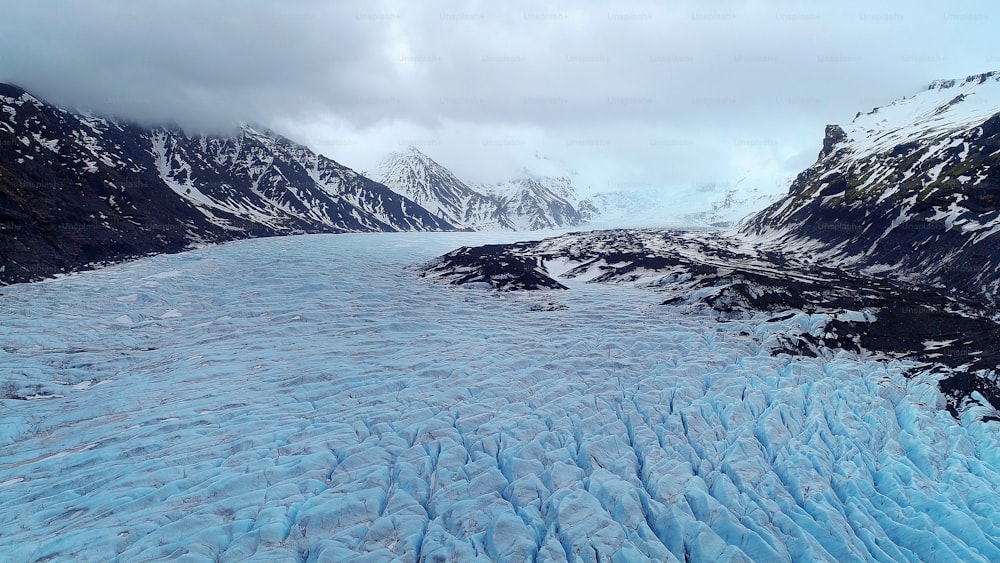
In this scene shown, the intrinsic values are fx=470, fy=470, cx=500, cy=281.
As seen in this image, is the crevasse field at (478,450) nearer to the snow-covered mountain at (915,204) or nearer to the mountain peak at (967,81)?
the snow-covered mountain at (915,204)

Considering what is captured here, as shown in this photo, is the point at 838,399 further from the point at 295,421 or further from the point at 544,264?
the point at 544,264

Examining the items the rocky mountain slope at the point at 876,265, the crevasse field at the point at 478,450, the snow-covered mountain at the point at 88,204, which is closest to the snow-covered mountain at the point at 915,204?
the rocky mountain slope at the point at 876,265

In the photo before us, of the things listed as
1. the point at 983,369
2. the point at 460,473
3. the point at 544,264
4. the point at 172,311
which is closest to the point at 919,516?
the point at 983,369

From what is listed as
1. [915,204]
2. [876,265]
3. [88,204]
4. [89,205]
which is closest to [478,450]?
[876,265]

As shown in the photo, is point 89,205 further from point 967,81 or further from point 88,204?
point 967,81

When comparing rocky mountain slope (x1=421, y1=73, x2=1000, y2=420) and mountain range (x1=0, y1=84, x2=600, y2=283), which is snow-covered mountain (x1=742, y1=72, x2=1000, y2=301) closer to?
rocky mountain slope (x1=421, y1=73, x2=1000, y2=420)
